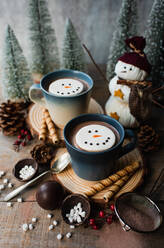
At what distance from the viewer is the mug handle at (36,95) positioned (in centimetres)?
96

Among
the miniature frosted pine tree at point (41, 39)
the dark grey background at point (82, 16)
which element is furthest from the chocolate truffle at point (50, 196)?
the dark grey background at point (82, 16)

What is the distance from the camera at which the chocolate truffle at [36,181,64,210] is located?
74 cm

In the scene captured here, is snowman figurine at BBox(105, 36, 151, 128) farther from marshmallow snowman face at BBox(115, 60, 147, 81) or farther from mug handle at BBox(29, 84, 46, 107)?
mug handle at BBox(29, 84, 46, 107)

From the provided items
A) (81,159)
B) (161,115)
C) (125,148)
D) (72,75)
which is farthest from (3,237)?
(161,115)

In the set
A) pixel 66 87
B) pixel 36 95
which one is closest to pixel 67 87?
pixel 66 87

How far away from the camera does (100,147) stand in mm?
726

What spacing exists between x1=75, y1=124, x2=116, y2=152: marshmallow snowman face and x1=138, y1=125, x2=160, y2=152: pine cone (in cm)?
21

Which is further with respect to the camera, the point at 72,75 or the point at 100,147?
the point at 72,75

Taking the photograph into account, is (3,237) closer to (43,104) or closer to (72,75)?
(43,104)

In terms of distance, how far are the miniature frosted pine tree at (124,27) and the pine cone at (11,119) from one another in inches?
19.1

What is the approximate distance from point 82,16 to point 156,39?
1.18 feet

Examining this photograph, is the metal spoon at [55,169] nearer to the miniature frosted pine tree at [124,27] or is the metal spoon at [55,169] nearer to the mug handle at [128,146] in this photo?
the mug handle at [128,146]

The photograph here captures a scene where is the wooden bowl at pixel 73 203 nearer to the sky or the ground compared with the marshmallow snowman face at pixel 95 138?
nearer to the ground

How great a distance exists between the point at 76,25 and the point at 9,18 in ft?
1.01
